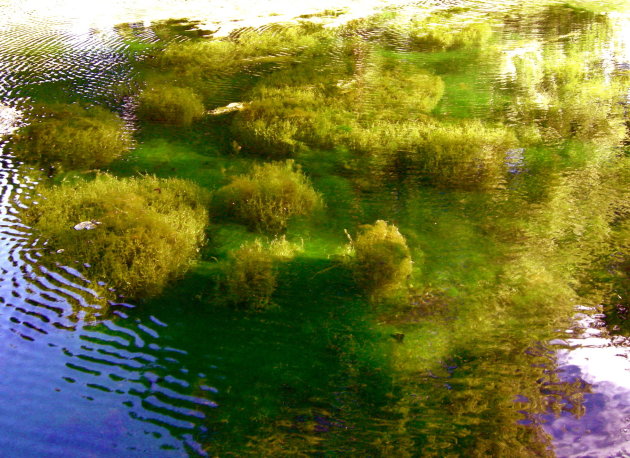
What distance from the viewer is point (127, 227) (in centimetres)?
613

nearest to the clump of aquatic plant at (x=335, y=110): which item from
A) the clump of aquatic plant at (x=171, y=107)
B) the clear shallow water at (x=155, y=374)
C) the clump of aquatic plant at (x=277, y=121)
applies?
the clump of aquatic plant at (x=277, y=121)

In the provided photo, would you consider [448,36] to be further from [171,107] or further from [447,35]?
[171,107]

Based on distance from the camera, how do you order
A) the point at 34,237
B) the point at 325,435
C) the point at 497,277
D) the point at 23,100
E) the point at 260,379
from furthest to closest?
the point at 23,100
the point at 34,237
the point at 497,277
the point at 260,379
the point at 325,435

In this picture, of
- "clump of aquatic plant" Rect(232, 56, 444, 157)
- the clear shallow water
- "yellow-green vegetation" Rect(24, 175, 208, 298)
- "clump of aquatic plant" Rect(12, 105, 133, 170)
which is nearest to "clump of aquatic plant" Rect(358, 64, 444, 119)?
"clump of aquatic plant" Rect(232, 56, 444, 157)

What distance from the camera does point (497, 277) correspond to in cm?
604

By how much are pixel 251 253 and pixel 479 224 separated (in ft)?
10.3

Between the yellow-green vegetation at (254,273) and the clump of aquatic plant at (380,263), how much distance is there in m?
0.92

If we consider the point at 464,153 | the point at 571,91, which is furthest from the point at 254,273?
the point at 571,91

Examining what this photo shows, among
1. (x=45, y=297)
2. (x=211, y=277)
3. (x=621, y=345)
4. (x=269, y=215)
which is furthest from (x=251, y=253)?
(x=621, y=345)

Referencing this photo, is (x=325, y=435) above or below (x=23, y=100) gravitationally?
below

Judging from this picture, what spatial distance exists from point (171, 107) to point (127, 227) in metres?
4.65

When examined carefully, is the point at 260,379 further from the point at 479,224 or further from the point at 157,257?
the point at 479,224

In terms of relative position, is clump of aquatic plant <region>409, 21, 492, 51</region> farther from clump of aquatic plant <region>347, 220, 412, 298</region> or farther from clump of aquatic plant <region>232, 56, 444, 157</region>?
clump of aquatic plant <region>347, 220, 412, 298</region>

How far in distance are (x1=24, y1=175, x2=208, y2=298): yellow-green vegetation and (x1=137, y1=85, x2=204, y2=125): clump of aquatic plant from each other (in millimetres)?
2680
